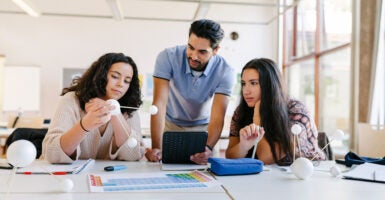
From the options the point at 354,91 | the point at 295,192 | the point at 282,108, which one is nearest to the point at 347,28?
the point at 354,91

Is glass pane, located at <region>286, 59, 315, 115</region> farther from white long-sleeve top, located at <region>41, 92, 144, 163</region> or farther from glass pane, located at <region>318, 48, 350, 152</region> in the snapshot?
white long-sleeve top, located at <region>41, 92, 144, 163</region>

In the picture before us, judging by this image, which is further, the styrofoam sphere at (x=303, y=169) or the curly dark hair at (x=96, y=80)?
the curly dark hair at (x=96, y=80)

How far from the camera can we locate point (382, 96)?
3398 millimetres

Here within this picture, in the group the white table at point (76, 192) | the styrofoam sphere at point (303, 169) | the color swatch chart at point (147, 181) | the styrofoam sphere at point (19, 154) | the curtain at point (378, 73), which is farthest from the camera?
the curtain at point (378, 73)

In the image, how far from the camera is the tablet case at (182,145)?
146cm

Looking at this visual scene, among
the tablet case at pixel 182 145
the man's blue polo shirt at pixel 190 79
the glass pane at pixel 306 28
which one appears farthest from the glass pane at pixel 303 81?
the tablet case at pixel 182 145

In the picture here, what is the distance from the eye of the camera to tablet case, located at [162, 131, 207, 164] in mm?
1460

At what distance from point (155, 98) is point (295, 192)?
1.28m

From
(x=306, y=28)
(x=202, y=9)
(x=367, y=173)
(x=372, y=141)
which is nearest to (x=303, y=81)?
(x=306, y=28)

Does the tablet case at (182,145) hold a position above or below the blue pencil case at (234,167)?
above

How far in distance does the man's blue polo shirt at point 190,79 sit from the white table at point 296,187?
947 mm

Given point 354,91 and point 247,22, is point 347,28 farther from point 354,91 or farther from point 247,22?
point 247,22

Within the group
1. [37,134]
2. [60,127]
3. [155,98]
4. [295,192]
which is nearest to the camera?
[295,192]

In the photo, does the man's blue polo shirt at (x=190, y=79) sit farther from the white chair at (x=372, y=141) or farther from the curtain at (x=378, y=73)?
the curtain at (x=378, y=73)
